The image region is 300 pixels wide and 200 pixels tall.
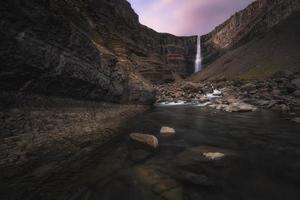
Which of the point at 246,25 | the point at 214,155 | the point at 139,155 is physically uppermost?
the point at 246,25

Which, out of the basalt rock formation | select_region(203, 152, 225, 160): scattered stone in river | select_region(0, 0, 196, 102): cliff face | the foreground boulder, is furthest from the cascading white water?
select_region(203, 152, 225, 160): scattered stone in river

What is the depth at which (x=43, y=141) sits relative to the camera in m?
5.90

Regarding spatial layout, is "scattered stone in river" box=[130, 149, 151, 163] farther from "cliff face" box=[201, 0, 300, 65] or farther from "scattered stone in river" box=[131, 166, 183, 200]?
"cliff face" box=[201, 0, 300, 65]

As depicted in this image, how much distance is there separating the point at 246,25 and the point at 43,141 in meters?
115

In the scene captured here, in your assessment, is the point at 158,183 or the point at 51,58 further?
the point at 51,58

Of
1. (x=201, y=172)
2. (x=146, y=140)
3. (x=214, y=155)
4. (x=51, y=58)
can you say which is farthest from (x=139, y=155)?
(x=51, y=58)

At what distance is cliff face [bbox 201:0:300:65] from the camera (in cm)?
7625

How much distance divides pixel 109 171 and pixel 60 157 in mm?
1554

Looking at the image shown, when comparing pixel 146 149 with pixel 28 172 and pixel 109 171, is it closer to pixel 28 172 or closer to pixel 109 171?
pixel 109 171

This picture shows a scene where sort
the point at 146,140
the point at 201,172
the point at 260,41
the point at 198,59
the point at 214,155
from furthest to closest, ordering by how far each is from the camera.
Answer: the point at 198,59 → the point at 260,41 → the point at 146,140 → the point at 214,155 → the point at 201,172

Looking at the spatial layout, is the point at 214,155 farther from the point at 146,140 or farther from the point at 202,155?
the point at 146,140

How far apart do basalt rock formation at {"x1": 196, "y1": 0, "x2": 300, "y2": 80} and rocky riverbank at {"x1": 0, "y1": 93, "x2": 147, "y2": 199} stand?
168ft

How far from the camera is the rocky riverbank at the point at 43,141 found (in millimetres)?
3985

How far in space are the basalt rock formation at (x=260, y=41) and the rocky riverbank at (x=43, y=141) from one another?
168ft
